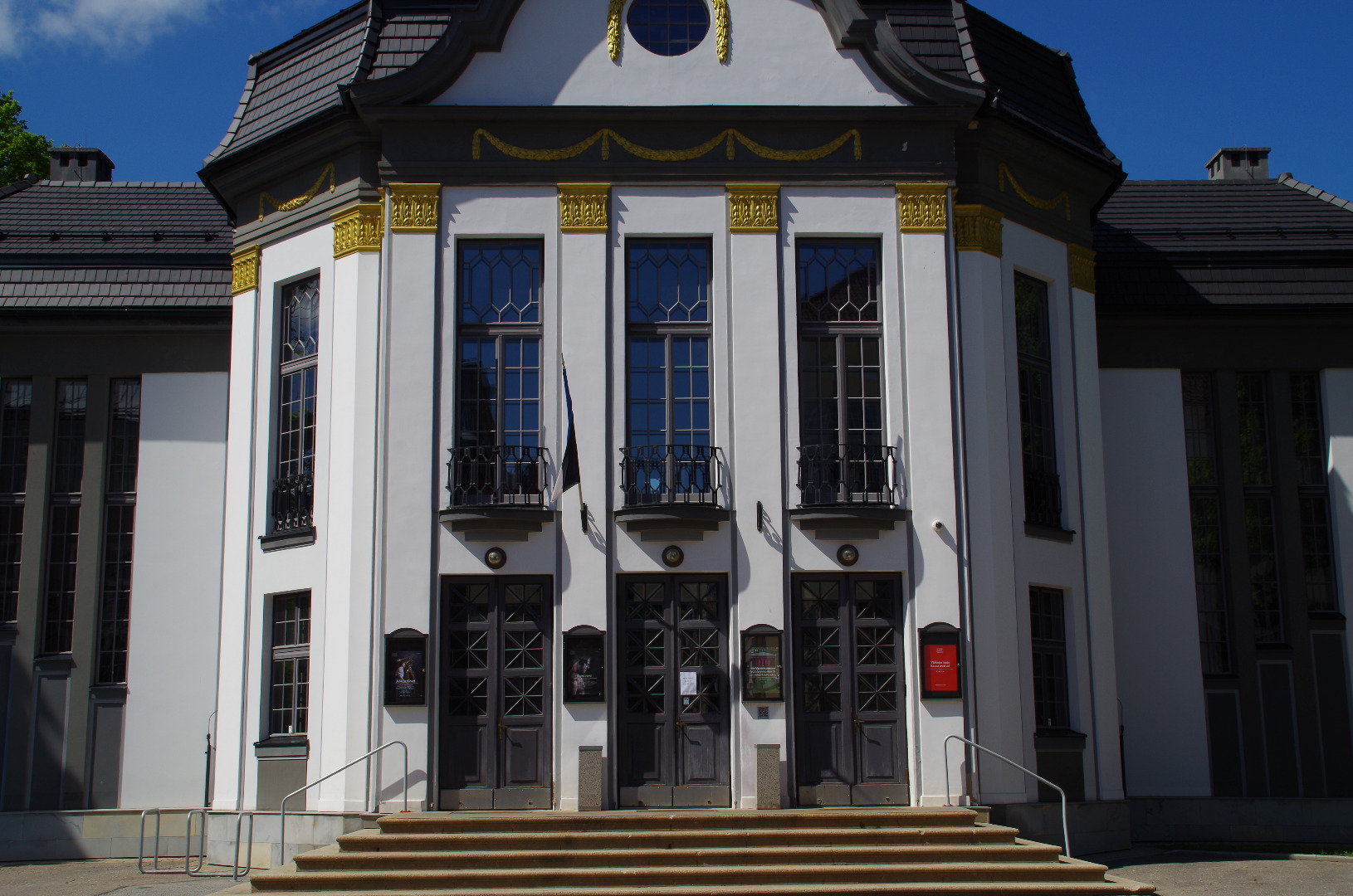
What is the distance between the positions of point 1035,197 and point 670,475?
6521 mm

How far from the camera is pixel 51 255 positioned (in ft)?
65.2

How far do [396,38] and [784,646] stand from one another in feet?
30.4

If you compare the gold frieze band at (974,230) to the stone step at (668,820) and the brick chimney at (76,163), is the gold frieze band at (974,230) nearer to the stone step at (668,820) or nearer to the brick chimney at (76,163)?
the stone step at (668,820)

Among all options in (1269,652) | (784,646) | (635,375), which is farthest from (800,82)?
(1269,652)

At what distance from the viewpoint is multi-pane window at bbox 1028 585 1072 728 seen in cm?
1694

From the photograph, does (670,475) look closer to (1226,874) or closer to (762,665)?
(762,665)

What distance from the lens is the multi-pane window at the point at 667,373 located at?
1591 cm

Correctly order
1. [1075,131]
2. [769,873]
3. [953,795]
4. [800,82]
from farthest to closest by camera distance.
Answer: [1075,131] < [800,82] < [953,795] < [769,873]

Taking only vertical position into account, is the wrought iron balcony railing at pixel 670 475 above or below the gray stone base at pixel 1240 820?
above

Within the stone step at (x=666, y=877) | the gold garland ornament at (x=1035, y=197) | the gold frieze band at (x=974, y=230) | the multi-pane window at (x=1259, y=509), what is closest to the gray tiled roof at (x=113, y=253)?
→ the stone step at (x=666, y=877)

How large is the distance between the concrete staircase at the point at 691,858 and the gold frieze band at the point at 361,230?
6984 millimetres

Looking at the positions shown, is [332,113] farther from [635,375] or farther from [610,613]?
[610,613]

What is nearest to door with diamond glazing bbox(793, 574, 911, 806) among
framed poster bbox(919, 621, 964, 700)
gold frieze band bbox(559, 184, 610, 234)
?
framed poster bbox(919, 621, 964, 700)

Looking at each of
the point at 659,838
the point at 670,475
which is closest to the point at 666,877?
the point at 659,838
